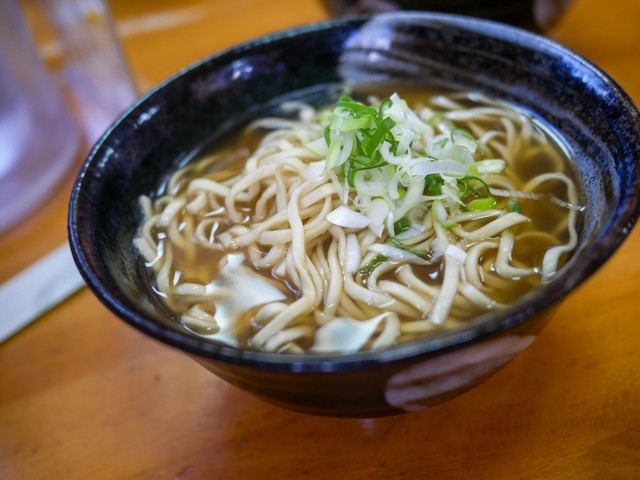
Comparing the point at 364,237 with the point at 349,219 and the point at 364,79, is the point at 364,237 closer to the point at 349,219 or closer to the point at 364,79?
the point at 349,219

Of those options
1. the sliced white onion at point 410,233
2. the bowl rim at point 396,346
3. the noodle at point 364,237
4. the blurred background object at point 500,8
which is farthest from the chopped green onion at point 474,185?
the blurred background object at point 500,8

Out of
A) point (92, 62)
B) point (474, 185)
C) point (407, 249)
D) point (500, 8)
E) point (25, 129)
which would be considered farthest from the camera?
point (92, 62)

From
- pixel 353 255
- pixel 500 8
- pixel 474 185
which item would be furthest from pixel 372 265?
pixel 500 8

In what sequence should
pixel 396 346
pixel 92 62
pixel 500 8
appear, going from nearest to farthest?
1. pixel 396 346
2. pixel 500 8
3. pixel 92 62

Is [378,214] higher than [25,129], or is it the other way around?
[378,214]

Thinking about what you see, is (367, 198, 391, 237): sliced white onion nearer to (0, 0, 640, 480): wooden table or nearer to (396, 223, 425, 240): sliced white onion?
(396, 223, 425, 240): sliced white onion

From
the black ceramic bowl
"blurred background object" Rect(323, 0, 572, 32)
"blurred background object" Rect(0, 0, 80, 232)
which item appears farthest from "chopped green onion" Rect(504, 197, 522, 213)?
"blurred background object" Rect(0, 0, 80, 232)

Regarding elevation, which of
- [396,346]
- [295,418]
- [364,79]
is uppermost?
[364,79]

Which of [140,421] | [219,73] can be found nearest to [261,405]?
[140,421]
